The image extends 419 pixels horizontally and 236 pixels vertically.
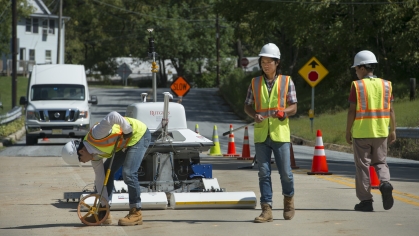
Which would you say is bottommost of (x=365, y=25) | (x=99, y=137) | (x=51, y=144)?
(x=51, y=144)

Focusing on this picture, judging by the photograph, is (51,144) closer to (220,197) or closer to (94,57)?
(220,197)

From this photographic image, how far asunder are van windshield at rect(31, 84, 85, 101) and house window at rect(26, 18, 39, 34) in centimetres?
5342

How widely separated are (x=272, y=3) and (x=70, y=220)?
3731 centimetres

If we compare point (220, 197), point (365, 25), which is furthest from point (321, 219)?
point (365, 25)

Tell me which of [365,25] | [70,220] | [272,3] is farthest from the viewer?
[272,3]

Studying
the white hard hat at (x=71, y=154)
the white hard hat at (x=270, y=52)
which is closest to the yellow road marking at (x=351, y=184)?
the white hard hat at (x=270, y=52)

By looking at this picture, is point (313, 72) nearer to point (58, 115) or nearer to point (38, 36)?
point (58, 115)

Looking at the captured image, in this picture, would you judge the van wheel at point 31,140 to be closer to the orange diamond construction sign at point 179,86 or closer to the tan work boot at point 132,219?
the orange diamond construction sign at point 179,86

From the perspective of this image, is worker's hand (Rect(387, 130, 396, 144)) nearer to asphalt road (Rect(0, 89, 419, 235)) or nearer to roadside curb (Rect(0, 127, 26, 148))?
Answer: asphalt road (Rect(0, 89, 419, 235))

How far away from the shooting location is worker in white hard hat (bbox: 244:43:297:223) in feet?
31.5

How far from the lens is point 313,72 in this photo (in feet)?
113

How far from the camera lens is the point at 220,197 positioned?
10867 mm

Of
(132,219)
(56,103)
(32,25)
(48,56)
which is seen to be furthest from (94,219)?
(48,56)

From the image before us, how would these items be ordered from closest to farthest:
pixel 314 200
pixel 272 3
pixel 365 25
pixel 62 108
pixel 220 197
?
pixel 220 197
pixel 314 200
pixel 62 108
pixel 365 25
pixel 272 3
